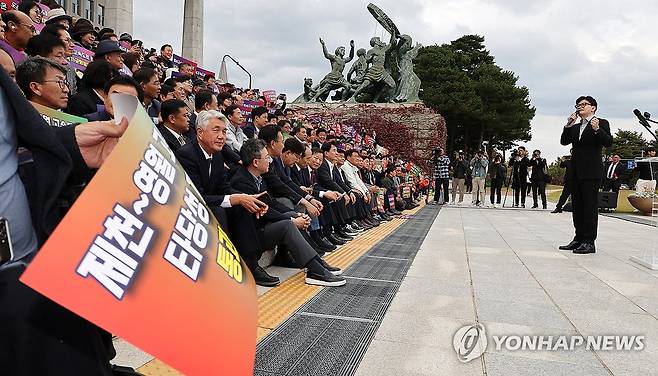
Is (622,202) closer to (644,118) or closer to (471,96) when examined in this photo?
(644,118)

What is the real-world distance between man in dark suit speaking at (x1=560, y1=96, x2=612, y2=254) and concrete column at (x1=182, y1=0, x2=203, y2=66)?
670 inches

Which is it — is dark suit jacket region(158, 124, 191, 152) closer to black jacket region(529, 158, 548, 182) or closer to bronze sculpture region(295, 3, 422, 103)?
black jacket region(529, 158, 548, 182)

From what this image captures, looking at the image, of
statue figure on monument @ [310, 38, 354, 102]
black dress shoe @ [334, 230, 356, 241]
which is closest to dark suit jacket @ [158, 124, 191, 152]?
black dress shoe @ [334, 230, 356, 241]

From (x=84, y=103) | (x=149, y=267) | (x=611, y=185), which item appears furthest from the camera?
(x=611, y=185)

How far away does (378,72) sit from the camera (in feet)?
83.5

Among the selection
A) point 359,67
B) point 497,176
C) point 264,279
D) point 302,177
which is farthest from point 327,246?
point 359,67

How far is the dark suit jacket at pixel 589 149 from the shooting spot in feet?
18.7

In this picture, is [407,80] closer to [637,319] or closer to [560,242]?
[560,242]

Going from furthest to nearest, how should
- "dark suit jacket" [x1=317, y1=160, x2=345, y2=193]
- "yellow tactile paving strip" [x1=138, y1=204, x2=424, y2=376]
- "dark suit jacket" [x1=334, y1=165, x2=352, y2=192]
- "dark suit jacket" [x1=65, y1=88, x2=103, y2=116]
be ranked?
"dark suit jacket" [x1=334, y1=165, x2=352, y2=192]
"dark suit jacket" [x1=317, y1=160, x2=345, y2=193]
"dark suit jacket" [x1=65, y1=88, x2=103, y2=116]
"yellow tactile paving strip" [x1=138, y1=204, x2=424, y2=376]

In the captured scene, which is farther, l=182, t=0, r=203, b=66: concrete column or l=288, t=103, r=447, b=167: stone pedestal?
l=288, t=103, r=447, b=167: stone pedestal

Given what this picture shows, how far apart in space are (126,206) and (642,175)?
556 inches

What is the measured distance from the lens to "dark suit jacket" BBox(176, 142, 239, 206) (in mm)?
3492

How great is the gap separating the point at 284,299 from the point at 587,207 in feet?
14.1

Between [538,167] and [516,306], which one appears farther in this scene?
[538,167]
